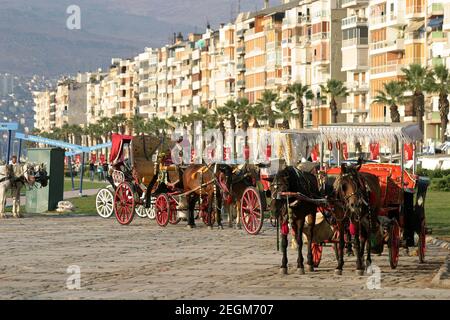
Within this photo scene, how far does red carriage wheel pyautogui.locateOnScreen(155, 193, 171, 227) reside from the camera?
35.8 m

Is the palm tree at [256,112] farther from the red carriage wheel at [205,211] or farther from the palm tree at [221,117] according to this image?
the red carriage wheel at [205,211]

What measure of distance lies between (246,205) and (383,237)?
9.46 metres

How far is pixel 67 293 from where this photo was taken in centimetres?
1828

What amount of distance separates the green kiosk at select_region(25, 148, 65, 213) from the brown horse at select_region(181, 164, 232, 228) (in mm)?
11302

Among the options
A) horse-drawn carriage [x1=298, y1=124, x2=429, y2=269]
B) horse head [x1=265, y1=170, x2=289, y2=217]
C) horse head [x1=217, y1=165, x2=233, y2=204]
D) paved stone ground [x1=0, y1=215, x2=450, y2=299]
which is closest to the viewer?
paved stone ground [x1=0, y1=215, x2=450, y2=299]

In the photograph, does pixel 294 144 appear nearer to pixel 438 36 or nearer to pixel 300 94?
pixel 438 36

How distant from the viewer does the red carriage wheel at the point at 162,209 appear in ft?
117

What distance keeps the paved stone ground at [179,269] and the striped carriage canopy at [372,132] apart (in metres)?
2.17

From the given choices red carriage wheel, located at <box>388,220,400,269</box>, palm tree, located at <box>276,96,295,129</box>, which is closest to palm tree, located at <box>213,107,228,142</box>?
palm tree, located at <box>276,96,295,129</box>

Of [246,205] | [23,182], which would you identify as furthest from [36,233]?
[23,182]

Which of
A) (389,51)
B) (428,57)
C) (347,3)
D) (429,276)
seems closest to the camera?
(429,276)

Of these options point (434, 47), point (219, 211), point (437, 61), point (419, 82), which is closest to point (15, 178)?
point (219, 211)

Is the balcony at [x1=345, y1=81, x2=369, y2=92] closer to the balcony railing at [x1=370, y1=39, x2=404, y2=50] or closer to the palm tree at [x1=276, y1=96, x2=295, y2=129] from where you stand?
the balcony railing at [x1=370, y1=39, x2=404, y2=50]
